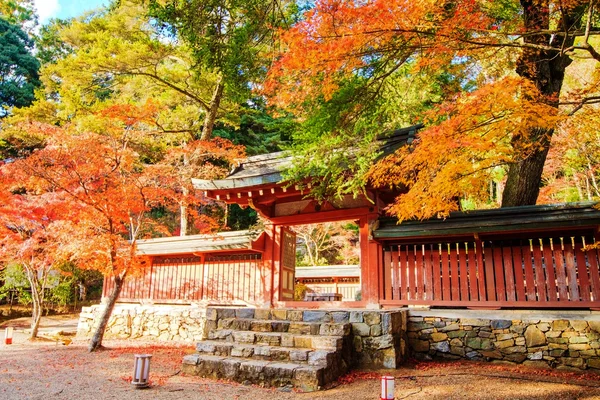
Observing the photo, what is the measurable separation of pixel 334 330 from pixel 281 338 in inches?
33.7

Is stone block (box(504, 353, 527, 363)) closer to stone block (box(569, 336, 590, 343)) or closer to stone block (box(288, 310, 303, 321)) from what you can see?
stone block (box(569, 336, 590, 343))

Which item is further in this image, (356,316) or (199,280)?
(199,280)

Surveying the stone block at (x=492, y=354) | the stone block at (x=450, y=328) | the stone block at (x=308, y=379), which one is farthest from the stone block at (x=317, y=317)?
the stone block at (x=492, y=354)

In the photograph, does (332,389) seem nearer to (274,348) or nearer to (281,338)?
(274,348)

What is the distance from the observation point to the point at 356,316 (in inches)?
250

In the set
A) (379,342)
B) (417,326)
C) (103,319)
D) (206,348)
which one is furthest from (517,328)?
(103,319)

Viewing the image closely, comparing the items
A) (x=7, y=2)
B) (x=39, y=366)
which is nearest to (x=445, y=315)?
(x=39, y=366)

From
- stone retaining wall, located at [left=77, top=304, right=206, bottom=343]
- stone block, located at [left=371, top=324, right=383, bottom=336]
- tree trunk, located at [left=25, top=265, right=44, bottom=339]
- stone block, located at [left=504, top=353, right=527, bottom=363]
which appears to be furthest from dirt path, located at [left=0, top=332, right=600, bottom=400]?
tree trunk, located at [left=25, top=265, right=44, bottom=339]

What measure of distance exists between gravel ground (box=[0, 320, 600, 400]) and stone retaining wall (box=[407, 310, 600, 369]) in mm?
265

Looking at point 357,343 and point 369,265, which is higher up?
point 369,265

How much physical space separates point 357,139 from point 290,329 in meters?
3.37

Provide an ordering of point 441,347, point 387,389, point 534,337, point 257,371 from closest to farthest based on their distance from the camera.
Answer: point 387,389
point 257,371
point 534,337
point 441,347

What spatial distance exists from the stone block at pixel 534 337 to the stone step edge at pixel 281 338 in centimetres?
305

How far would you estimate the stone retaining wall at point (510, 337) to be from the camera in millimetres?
5918
